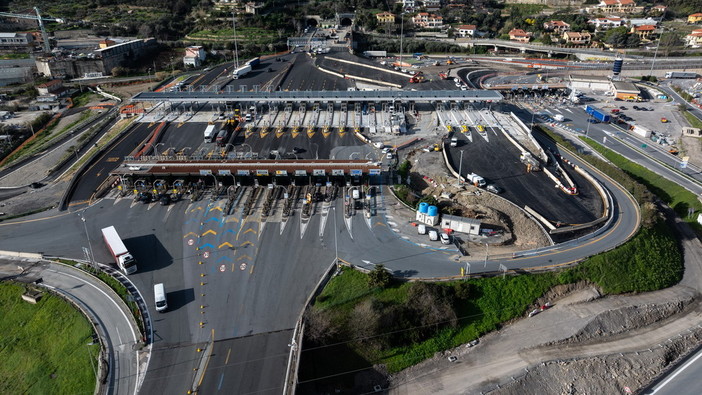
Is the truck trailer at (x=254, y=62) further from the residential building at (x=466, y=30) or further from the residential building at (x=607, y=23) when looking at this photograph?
the residential building at (x=607, y=23)

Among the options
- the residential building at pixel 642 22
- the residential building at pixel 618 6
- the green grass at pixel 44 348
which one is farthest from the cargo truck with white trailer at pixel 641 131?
the residential building at pixel 618 6

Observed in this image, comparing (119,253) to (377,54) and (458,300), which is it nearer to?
(458,300)

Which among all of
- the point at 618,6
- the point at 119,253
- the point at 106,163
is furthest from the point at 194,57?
the point at 618,6

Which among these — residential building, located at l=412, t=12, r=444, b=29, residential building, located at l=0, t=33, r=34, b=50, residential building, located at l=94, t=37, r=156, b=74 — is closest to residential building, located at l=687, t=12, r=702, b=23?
residential building, located at l=412, t=12, r=444, b=29

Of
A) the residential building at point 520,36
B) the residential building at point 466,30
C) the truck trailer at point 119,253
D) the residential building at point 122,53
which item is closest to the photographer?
the truck trailer at point 119,253

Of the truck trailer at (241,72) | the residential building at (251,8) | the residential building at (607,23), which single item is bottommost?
the truck trailer at (241,72)

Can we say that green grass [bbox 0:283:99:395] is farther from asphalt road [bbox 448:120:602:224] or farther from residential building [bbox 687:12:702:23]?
residential building [bbox 687:12:702:23]
